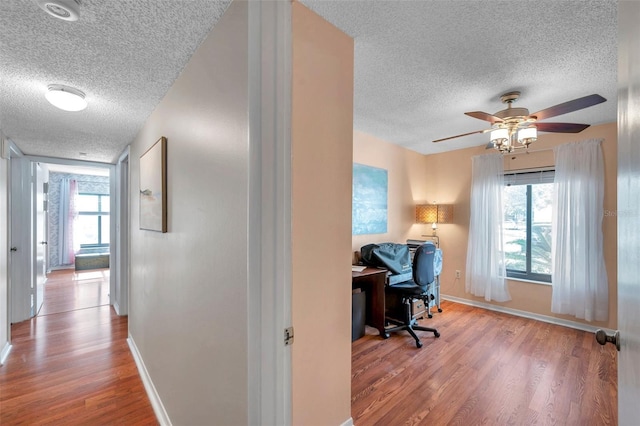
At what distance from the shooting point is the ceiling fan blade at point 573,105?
5.68ft

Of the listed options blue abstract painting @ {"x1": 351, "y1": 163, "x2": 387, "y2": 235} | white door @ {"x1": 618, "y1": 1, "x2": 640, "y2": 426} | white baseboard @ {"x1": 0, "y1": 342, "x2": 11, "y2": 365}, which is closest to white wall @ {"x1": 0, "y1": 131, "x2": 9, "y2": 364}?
white baseboard @ {"x1": 0, "y1": 342, "x2": 11, "y2": 365}

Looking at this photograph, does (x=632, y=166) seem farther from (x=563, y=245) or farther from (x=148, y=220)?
(x=563, y=245)

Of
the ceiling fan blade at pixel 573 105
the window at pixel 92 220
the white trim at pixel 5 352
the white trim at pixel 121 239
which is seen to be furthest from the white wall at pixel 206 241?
the window at pixel 92 220

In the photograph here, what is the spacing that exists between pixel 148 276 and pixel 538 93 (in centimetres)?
349

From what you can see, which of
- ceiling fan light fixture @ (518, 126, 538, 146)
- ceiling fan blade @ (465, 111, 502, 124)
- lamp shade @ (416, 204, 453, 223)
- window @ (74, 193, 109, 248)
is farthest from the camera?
window @ (74, 193, 109, 248)

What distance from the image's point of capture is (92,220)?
7.11 metres

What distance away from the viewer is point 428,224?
4.45 m

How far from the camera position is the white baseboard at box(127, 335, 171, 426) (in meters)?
1.71

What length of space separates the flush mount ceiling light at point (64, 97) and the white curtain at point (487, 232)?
4.37m

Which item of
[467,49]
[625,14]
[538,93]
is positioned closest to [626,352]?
[625,14]

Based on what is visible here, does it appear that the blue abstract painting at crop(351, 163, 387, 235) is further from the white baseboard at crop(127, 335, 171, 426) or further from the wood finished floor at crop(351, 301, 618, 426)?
the white baseboard at crop(127, 335, 171, 426)

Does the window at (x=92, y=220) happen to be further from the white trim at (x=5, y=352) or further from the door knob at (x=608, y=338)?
the door knob at (x=608, y=338)

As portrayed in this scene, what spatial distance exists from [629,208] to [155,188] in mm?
2153

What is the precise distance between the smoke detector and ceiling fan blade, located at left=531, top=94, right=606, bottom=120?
2706 mm
